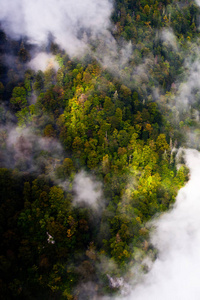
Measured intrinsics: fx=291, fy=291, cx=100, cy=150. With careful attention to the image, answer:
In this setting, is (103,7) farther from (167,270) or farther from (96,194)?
(167,270)

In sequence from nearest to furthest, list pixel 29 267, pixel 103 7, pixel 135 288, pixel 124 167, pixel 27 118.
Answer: pixel 29 267
pixel 135 288
pixel 124 167
pixel 27 118
pixel 103 7

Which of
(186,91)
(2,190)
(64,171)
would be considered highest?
(186,91)

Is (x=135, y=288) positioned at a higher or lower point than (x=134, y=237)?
lower

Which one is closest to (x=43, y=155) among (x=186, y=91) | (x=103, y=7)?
(x=186, y=91)

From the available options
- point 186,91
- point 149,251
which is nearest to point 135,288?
point 149,251

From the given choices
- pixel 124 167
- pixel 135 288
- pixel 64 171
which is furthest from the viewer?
pixel 124 167

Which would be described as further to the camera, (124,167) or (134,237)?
(124,167)
